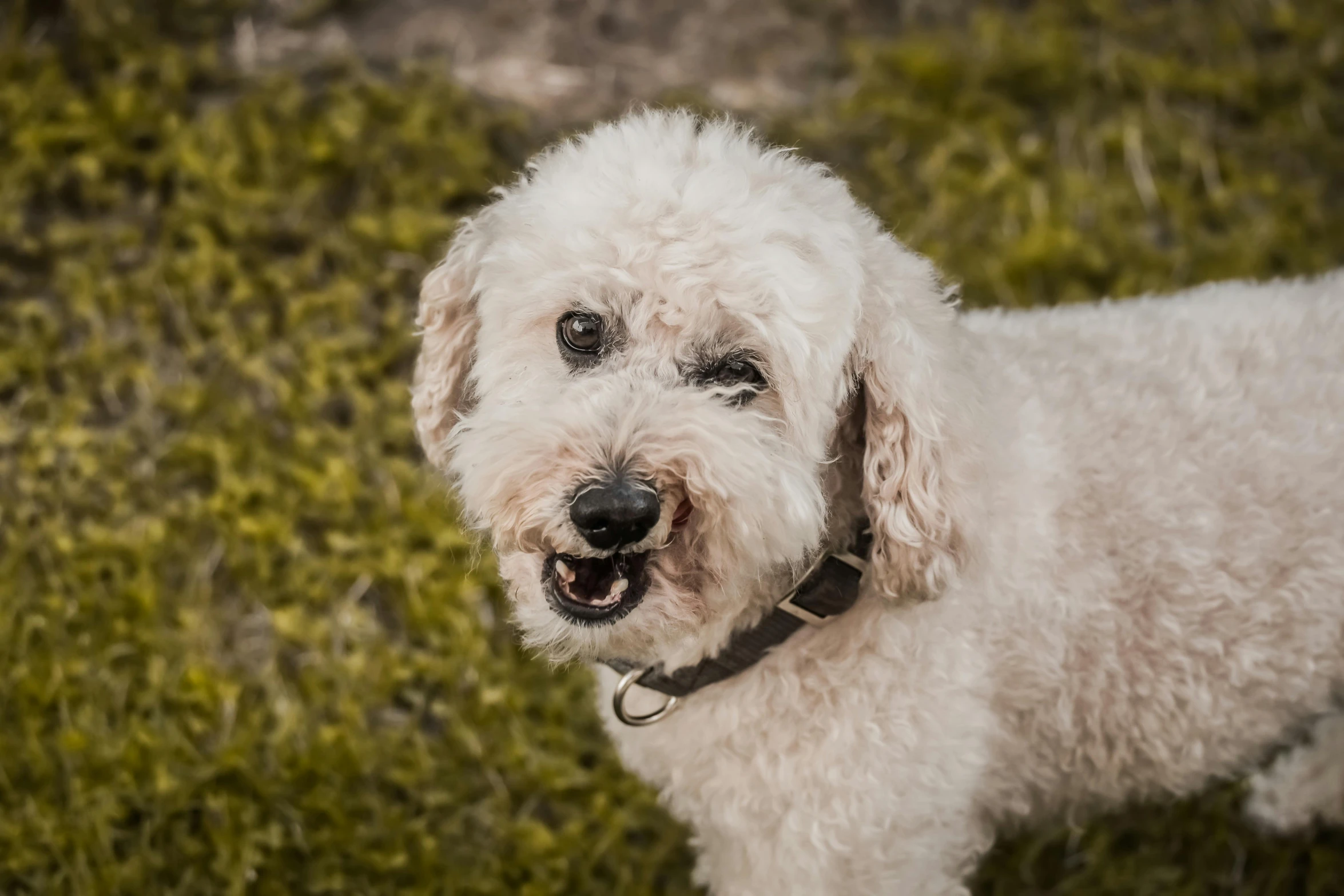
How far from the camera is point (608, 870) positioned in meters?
2.97

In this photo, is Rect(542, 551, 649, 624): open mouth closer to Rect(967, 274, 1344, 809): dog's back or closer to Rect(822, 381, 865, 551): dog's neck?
Rect(822, 381, 865, 551): dog's neck

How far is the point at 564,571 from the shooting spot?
1960mm

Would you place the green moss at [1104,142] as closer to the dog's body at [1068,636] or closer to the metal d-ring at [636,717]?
the dog's body at [1068,636]

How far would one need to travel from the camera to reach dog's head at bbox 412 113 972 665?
186 centimetres

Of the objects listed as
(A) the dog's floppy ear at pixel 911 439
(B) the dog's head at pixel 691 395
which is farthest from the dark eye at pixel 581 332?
(A) the dog's floppy ear at pixel 911 439

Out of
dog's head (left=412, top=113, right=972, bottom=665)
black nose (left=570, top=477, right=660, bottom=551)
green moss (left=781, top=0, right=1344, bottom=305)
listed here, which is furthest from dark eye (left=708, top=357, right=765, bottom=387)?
green moss (left=781, top=0, right=1344, bottom=305)

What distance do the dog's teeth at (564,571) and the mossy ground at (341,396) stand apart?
44 cm

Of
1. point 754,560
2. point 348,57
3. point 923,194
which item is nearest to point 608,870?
point 754,560

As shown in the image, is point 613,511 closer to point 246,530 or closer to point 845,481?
point 845,481

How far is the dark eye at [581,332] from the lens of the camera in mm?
2018

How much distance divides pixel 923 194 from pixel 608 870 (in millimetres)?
2863

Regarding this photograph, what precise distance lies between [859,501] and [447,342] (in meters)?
0.92

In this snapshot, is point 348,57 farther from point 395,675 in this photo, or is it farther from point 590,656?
point 590,656

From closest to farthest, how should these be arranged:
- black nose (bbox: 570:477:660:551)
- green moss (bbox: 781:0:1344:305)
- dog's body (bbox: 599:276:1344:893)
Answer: black nose (bbox: 570:477:660:551), dog's body (bbox: 599:276:1344:893), green moss (bbox: 781:0:1344:305)
